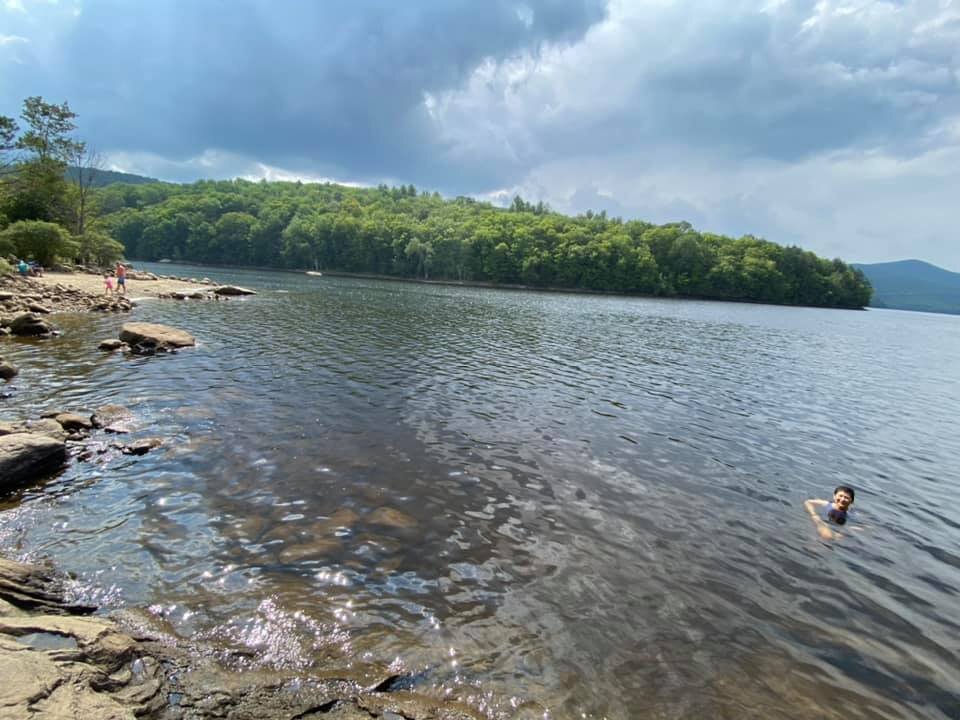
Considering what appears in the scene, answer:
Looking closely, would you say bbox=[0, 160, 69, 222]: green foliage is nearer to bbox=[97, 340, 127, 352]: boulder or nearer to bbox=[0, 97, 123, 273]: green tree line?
bbox=[0, 97, 123, 273]: green tree line

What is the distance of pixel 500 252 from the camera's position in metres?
156

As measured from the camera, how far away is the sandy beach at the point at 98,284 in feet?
143

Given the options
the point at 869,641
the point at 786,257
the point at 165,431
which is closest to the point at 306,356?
the point at 165,431

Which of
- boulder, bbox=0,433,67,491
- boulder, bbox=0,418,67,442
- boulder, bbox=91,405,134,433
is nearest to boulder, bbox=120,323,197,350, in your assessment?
boulder, bbox=91,405,134,433

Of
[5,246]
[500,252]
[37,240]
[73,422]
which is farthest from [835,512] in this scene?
[500,252]

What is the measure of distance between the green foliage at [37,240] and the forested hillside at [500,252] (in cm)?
10960

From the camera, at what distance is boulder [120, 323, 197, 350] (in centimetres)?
2508

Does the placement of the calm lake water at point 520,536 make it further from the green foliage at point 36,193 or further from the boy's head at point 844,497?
the green foliage at point 36,193

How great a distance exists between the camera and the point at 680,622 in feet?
26.8

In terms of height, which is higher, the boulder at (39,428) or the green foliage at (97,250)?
the green foliage at (97,250)

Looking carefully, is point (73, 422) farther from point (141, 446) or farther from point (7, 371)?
point (7, 371)

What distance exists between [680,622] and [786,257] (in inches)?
8178

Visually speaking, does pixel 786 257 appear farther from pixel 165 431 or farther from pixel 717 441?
pixel 165 431

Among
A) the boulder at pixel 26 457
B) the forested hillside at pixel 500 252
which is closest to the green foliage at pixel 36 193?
the boulder at pixel 26 457
